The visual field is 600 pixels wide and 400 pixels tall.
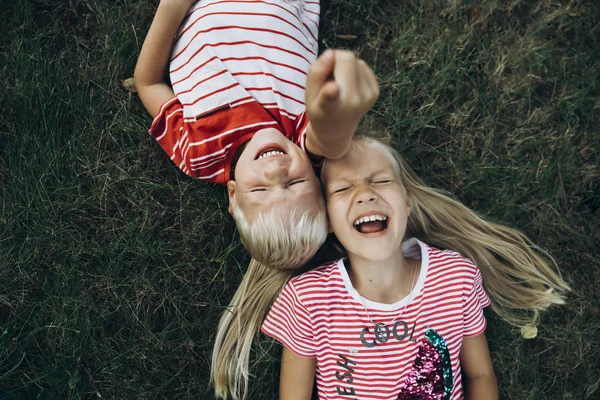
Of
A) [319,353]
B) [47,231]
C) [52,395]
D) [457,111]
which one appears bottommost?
[52,395]

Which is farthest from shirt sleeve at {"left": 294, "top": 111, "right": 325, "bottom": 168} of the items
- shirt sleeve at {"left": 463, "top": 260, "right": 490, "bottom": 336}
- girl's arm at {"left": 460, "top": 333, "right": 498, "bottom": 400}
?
girl's arm at {"left": 460, "top": 333, "right": 498, "bottom": 400}

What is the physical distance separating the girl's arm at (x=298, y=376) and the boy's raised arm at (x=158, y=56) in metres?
1.49

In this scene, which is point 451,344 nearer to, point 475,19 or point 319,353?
point 319,353

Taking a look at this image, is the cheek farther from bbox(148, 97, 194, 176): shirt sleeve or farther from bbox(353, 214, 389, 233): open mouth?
bbox(148, 97, 194, 176): shirt sleeve

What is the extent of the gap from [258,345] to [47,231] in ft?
4.33

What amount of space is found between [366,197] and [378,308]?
22.0 inches

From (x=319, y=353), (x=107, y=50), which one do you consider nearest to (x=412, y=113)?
(x=319, y=353)

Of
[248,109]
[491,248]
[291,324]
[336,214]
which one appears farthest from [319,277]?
[491,248]

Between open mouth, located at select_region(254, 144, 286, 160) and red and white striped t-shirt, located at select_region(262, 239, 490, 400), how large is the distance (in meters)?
0.66

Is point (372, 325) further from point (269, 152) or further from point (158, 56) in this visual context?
point (158, 56)

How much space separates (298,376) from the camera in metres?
2.64

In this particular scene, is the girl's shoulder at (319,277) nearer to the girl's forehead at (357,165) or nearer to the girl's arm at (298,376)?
the girl's arm at (298,376)

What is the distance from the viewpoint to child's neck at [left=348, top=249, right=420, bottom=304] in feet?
8.30

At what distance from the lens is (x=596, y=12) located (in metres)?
3.03
